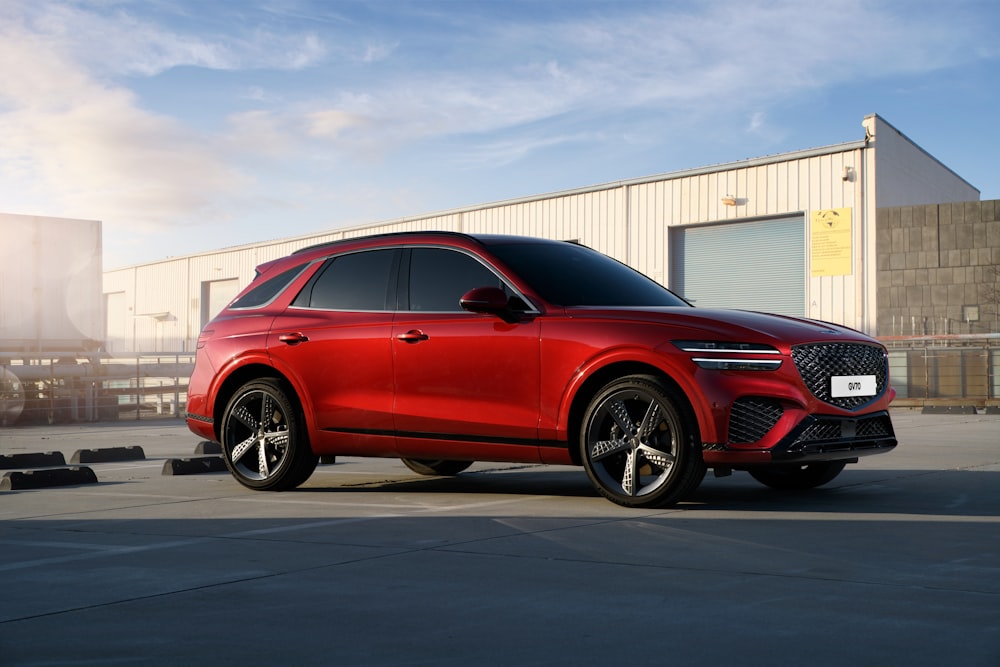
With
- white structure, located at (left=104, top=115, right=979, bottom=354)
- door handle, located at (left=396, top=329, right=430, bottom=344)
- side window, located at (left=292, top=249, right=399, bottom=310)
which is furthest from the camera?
white structure, located at (left=104, top=115, right=979, bottom=354)

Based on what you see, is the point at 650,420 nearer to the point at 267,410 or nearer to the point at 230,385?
the point at 267,410

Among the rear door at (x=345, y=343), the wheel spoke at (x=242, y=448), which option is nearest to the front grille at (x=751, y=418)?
the rear door at (x=345, y=343)

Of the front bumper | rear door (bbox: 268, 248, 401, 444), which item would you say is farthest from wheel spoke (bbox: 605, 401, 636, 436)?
rear door (bbox: 268, 248, 401, 444)

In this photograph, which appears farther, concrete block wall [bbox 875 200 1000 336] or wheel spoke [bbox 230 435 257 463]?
concrete block wall [bbox 875 200 1000 336]

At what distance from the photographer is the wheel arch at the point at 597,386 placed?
648 cm

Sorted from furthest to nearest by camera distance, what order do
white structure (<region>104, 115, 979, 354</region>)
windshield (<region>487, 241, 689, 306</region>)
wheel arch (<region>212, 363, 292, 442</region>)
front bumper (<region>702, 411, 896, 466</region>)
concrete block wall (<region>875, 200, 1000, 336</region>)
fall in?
1. white structure (<region>104, 115, 979, 354</region>)
2. concrete block wall (<region>875, 200, 1000, 336</region>)
3. wheel arch (<region>212, 363, 292, 442</region>)
4. windshield (<region>487, 241, 689, 306</region>)
5. front bumper (<region>702, 411, 896, 466</region>)

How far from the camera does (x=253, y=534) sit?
577 cm

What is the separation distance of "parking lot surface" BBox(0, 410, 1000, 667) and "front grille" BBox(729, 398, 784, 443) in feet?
1.42

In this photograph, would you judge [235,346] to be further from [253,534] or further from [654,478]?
[654,478]

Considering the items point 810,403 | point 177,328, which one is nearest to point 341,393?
point 810,403

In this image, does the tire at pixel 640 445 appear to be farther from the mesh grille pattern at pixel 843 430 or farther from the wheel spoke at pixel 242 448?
the wheel spoke at pixel 242 448

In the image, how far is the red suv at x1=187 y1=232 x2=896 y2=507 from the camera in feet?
20.8

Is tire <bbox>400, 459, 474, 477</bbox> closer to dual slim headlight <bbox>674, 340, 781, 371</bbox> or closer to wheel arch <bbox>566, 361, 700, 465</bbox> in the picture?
wheel arch <bbox>566, 361, 700, 465</bbox>

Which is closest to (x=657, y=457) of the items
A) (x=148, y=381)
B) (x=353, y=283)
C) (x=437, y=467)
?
(x=353, y=283)
